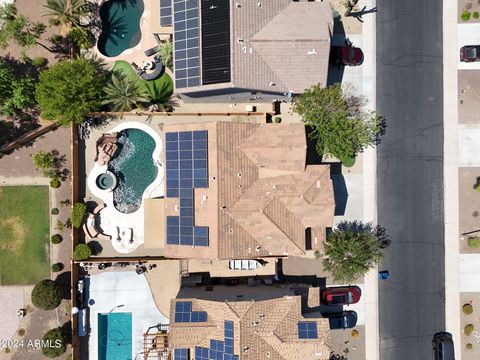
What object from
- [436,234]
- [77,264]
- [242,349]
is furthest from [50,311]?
[436,234]

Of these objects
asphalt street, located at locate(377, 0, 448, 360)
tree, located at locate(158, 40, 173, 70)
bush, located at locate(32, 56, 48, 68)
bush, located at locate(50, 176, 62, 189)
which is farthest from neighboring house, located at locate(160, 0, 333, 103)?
bush, located at locate(50, 176, 62, 189)

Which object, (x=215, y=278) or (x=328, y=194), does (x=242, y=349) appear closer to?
(x=215, y=278)

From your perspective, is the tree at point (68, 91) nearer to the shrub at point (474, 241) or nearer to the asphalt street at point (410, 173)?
the asphalt street at point (410, 173)

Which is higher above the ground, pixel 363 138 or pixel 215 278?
pixel 363 138

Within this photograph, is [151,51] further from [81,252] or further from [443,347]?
[443,347]

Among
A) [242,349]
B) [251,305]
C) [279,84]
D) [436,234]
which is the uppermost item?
[279,84]

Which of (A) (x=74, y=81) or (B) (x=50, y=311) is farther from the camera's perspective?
(B) (x=50, y=311)

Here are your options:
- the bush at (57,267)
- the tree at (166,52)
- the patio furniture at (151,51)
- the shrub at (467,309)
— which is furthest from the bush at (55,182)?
the shrub at (467,309)
